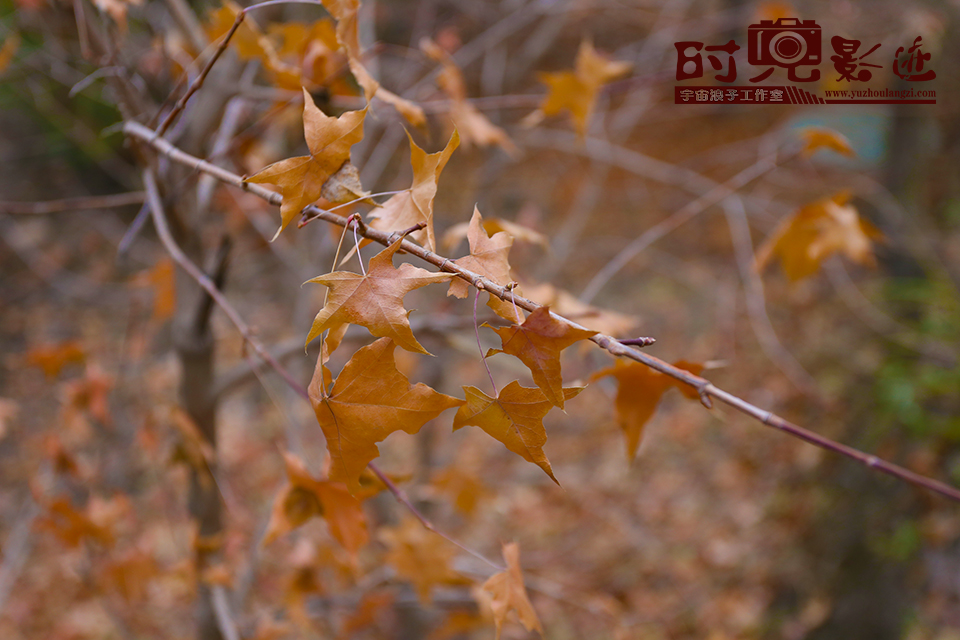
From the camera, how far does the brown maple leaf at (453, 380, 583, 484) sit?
434 millimetres

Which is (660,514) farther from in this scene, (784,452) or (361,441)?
(361,441)

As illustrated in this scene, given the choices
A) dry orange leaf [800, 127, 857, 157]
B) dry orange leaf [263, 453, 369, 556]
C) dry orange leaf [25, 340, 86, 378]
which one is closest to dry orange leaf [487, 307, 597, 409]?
dry orange leaf [263, 453, 369, 556]

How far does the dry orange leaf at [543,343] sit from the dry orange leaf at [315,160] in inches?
8.6

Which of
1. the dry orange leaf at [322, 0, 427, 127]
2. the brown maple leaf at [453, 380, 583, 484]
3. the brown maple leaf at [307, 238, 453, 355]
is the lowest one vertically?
the brown maple leaf at [453, 380, 583, 484]

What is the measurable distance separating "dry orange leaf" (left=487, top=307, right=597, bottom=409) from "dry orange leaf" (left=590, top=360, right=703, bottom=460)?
17cm

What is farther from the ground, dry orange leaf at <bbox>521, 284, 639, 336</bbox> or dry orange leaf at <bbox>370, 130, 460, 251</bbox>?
dry orange leaf at <bbox>370, 130, 460, 251</bbox>

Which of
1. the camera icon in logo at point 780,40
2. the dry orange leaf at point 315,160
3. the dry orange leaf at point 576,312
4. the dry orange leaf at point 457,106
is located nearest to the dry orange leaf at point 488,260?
the dry orange leaf at point 315,160

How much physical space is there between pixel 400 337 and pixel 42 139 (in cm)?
471

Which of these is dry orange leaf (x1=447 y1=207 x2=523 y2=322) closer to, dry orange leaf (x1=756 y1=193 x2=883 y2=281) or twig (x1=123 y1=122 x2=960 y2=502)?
twig (x1=123 y1=122 x2=960 y2=502)

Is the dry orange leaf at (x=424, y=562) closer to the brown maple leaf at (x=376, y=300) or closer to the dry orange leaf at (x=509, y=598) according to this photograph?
the dry orange leaf at (x=509, y=598)

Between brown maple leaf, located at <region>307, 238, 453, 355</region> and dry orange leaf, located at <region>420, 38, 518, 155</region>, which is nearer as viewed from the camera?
brown maple leaf, located at <region>307, 238, 453, 355</region>

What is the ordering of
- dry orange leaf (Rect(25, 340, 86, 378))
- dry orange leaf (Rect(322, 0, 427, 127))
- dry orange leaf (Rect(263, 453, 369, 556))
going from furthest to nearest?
dry orange leaf (Rect(25, 340, 86, 378)) → dry orange leaf (Rect(263, 453, 369, 556)) → dry orange leaf (Rect(322, 0, 427, 127))

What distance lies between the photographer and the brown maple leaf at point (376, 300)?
1.38 feet

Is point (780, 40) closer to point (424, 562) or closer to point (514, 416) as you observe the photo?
point (514, 416)
